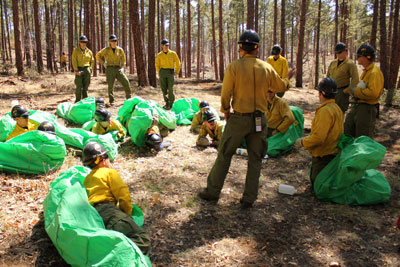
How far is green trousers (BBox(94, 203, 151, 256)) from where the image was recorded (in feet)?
8.16

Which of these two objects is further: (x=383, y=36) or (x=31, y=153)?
(x=383, y=36)

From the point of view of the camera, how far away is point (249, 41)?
133 inches

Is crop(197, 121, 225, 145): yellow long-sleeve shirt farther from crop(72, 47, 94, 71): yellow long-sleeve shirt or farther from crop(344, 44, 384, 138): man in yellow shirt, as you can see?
crop(72, 47, 94, 71): yellow long-sleeve shirt

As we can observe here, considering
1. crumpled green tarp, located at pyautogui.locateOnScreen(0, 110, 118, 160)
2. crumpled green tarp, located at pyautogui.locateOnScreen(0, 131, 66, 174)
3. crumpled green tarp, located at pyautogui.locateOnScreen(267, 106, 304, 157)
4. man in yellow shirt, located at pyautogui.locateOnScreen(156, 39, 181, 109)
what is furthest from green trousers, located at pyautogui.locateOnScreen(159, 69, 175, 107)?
crumpled green tarp, located at pyautogui.locateOnScreen(0, 131, 66, 174)

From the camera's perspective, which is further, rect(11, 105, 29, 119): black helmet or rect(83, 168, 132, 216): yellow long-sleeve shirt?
rect(11, 105, 29, 119): black helmet

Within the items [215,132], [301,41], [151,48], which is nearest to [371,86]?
[215,132]

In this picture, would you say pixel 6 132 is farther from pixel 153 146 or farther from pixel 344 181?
pixel 344 181

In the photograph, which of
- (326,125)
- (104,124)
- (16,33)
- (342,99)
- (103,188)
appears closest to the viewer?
(103,188)

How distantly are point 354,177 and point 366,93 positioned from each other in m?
1.60

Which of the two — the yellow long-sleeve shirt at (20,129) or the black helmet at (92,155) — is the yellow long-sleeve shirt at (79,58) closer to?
the yellow long-sleeve shirt at (20,129)

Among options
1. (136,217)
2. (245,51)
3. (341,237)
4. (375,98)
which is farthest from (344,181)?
(136,217)

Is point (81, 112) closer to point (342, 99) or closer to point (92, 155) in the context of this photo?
point (92, 155)

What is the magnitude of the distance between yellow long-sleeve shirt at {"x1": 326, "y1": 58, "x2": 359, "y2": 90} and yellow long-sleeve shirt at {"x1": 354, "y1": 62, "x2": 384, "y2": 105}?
0.82 m

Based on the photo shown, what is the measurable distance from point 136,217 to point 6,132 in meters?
4.02
